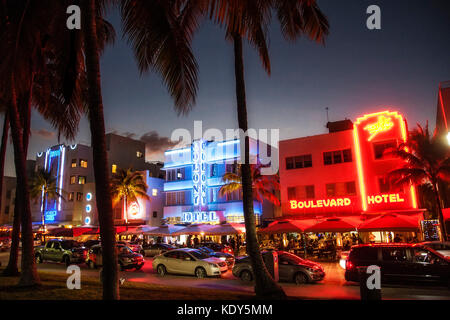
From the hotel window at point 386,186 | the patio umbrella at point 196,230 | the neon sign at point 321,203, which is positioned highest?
the hotel window at point 386,186

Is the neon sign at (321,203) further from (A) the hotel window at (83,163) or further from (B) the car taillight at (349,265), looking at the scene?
(A) the hotel window at (83,163)

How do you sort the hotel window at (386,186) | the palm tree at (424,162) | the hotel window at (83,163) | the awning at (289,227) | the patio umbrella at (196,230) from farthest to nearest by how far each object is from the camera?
1. the hotel window at (83,163)
2. the patio umbrella at (196,230)
3. the hotel window at (386,186)
4. the palm tree at (424,162)
5. the awning at (289,227)

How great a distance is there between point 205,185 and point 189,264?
2449cm

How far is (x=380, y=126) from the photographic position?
28.3 metres

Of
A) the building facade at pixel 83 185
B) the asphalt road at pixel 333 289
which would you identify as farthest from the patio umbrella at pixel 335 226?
the building facade at pixel 83 185

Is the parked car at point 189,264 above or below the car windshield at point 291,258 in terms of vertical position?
below

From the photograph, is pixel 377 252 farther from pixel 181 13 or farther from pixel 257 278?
pixel 181 13

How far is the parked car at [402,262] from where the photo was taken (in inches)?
537

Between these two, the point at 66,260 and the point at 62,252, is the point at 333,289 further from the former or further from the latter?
the point at 62,252

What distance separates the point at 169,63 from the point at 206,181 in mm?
34678

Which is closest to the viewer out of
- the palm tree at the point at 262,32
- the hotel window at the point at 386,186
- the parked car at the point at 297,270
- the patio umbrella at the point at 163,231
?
the palm tree at the point at 262,32

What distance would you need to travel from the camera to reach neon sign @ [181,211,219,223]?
4100 centimetres

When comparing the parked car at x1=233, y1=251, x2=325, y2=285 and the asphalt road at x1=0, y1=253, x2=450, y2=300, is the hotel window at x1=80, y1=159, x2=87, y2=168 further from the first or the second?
the parked car at x1=233, y1=251, x2=325, y2=285

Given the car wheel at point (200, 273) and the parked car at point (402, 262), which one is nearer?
the parked car at point (402, 262)
